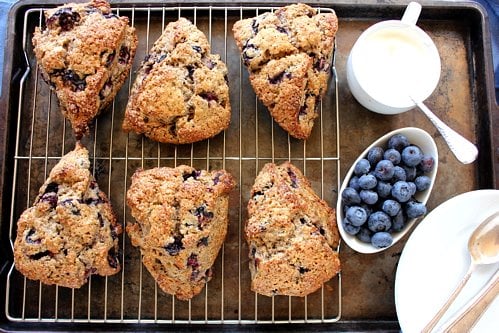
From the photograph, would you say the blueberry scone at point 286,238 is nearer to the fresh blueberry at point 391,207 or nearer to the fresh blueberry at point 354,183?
the fresh blueberry at point 354,183

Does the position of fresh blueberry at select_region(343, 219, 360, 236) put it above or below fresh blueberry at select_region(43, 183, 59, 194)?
below

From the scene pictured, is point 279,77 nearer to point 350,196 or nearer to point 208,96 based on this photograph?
point 208,96

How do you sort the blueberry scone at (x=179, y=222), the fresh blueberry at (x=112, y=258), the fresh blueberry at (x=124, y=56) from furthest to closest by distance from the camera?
1. the fresh blueberry at (x=124, y=56)
2. the fresh blueberry at (x=112, y=258)
3. the blueberry scone at (x=179, y=222)

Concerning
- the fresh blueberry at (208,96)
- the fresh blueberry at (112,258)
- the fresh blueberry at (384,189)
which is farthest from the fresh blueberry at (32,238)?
the fresh blueberry at (384,189)

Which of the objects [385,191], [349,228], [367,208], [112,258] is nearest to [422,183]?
[385,191]

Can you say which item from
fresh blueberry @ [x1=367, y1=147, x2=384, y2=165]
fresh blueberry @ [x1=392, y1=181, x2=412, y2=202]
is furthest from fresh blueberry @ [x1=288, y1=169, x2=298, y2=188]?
fresh blueberry @ [x1=392, y1=181, x2=412, y2=202]

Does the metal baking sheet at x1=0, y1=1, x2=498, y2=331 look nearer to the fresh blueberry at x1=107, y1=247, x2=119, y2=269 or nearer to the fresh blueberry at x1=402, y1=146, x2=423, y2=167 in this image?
the fresh blueberry at x1=107, y1=247, x2=119, y2=269
